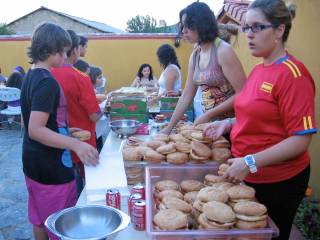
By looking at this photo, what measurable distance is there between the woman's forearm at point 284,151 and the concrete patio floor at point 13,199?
73.7 inches

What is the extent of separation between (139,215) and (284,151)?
2.25 feet

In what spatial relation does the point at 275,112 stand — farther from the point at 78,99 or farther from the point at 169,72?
the point at 169,72

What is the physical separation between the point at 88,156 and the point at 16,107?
24.1 feet

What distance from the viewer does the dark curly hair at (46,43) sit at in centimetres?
221

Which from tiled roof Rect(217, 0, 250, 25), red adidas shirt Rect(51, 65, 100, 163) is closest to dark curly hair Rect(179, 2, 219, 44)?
red adidas shirt Rect(51, 65, 100, 163)

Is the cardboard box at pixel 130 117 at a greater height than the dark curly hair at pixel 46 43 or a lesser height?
lesser

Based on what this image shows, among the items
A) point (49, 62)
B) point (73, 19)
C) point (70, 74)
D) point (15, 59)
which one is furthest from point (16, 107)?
point (73, 19)

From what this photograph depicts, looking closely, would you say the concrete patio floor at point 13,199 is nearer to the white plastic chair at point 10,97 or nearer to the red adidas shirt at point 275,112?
the white plastic chair at point 10,97

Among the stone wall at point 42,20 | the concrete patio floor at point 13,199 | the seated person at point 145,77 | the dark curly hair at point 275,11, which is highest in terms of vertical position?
the stone wall at point 42,20

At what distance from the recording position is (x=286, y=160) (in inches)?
61.2

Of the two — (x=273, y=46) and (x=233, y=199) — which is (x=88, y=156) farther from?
(x=273, y=46)

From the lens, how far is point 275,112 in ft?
5.15

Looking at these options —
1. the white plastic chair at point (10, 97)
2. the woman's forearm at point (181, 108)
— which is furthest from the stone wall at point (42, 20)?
the woman's forearm at point (181, 108)

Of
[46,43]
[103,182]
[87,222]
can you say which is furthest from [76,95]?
[87,222]
